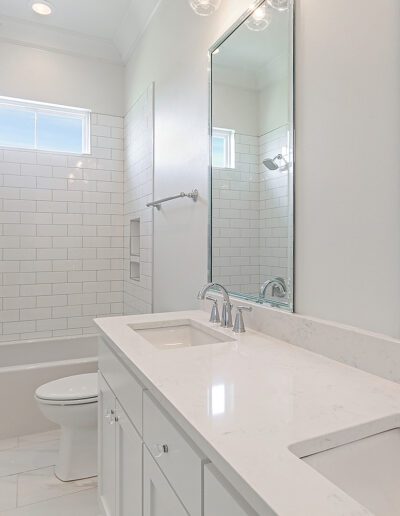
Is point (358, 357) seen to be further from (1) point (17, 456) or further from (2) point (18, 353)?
(2) point (18, 353)

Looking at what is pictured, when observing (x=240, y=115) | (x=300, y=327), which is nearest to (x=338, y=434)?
(x=300, y=327)

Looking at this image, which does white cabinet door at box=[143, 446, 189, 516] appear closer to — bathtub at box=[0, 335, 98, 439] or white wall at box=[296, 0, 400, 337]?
white wall at box=[296, 0, 400, 337]

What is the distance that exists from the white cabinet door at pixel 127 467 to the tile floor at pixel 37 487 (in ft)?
2.10

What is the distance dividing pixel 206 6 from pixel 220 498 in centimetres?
195

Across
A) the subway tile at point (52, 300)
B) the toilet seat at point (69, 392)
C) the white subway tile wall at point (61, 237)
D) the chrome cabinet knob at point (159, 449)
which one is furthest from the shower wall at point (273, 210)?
the subway tile at point (52, 300)

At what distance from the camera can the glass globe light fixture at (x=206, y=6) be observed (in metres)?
1.72

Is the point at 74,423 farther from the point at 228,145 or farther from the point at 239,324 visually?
the point at 228,145

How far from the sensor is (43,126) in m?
3.16

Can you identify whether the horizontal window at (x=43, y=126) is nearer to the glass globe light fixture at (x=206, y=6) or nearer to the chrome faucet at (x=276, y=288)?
the glass globe light fixture at (x=206, y=6)

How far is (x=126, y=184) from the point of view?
131 inches

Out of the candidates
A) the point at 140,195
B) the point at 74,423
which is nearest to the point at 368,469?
the point at 74,423

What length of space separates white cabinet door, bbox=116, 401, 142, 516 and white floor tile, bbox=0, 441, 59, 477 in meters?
1.07

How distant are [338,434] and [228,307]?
0.88 m

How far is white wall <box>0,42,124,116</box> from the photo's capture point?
2943 millimetres
